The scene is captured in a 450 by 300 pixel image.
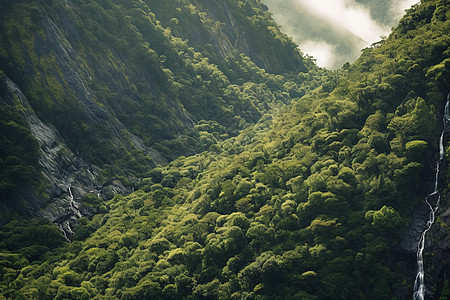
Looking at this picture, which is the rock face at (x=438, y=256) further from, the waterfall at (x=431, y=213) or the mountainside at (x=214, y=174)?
the waterfall at (x=431, y=213)

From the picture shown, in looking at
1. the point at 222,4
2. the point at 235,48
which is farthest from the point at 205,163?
the point at 222,4

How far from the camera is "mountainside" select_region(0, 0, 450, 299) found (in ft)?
254

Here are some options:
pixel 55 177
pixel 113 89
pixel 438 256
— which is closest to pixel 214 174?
pixel 55 177

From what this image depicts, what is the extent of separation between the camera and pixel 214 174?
104875 mm

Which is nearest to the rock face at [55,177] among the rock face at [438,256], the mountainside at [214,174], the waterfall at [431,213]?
the mountainside at [214,174]

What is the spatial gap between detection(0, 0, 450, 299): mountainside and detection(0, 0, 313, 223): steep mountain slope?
424 millimetres

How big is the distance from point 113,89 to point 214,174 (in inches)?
1465

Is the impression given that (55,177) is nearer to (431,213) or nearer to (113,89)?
(113,89)

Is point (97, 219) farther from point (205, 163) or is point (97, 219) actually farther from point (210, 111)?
point (210, 111)

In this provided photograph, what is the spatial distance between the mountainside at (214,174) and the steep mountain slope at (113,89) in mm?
424

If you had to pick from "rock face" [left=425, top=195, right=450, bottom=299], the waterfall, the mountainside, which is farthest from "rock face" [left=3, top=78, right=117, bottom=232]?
"rock face" [left=425, top=195, right=450, bottom=299]

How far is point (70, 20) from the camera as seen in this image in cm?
13038

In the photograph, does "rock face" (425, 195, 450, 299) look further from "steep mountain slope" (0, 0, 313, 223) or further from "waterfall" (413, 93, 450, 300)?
"steep mountain slope" (0, 0, 313, 223)

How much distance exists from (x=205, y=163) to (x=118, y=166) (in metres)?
17.6
